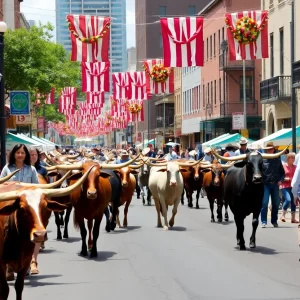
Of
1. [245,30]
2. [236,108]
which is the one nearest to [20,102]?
[245,30]

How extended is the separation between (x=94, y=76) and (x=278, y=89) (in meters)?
8.85

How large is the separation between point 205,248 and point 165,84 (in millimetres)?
34311

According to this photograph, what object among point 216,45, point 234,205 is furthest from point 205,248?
point 216,45

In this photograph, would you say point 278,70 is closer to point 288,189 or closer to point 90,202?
point 288,189

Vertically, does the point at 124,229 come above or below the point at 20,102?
below

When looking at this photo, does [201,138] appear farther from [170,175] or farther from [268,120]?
[170,175]

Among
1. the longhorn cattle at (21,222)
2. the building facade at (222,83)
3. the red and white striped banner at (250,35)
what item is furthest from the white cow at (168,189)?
the building facade at (222,83)

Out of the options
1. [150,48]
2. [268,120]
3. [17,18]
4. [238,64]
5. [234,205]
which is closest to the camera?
[234,205]

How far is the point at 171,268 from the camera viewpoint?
44.0 ft

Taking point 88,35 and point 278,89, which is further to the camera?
point 278,89

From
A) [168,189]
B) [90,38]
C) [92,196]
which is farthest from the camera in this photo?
[90,38]

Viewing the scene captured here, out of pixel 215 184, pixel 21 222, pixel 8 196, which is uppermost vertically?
pixel 8 196

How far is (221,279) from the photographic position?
478 inches

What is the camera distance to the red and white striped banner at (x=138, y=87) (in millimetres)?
52562
